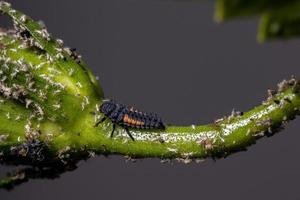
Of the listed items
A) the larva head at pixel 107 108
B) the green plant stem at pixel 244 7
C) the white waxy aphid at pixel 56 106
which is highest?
the larva head at pixel 107 108

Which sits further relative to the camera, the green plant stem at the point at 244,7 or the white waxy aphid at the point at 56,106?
the white waxy aphid at the point at 56,106

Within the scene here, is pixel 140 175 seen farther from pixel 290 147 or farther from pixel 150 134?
pixel 150 134

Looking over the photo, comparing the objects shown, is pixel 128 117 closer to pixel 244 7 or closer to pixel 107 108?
pixel 107 108

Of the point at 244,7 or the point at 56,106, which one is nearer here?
the point at 244,7

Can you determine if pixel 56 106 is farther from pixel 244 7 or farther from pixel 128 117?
pixel 244 7

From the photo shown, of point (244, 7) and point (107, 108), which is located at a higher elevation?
point (107, 108)

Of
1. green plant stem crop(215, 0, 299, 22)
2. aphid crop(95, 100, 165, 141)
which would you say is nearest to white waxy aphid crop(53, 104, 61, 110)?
aphid crop(95, 100, 165, 141)

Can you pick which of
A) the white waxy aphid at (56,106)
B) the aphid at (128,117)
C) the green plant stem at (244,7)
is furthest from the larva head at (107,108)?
the green plant stem at (244,7)

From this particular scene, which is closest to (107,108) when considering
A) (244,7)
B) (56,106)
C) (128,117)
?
(128,117)

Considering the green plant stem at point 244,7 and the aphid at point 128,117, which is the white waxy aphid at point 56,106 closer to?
the aphid at point 128,117
